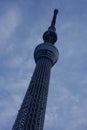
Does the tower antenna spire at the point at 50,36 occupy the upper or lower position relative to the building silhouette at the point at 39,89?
upper

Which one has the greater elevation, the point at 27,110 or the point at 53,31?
the point at 53,31

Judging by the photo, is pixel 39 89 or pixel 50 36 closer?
pixel 39 89

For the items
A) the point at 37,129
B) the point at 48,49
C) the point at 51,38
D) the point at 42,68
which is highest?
the point at 51,38

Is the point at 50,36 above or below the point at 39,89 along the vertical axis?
above

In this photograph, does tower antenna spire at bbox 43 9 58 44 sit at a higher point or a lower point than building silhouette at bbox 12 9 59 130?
higher

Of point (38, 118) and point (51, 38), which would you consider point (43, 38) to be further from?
point (38, 118)

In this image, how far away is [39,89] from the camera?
410 feet

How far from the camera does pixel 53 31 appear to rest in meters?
153

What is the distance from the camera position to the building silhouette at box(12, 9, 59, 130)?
11056cm

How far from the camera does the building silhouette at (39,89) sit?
111 metres

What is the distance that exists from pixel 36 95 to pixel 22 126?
17968mm

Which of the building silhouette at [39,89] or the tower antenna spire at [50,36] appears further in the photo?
the tower antenna spire at [50,36]

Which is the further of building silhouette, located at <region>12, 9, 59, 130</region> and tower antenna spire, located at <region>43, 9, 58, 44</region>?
tower antenna spire, located at <region>43, 9, 58, 44</region>

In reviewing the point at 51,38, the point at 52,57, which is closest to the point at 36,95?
the point at 52,57
